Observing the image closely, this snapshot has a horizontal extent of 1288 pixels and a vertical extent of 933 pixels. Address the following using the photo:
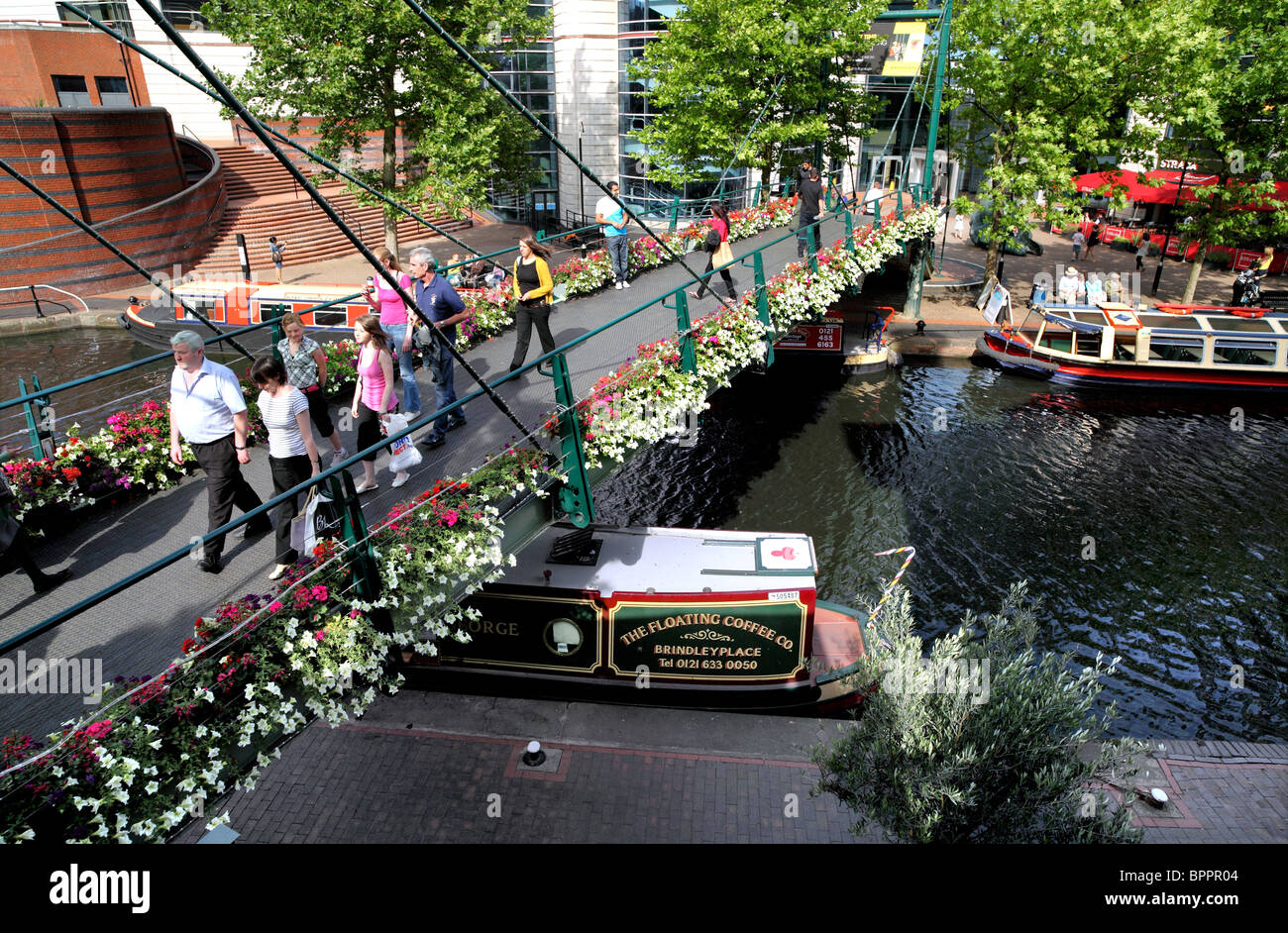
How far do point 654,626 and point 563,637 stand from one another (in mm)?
1274

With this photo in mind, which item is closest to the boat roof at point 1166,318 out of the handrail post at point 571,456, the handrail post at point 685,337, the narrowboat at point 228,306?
the handrail post at point 685,337

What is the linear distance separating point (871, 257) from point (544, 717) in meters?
12.4

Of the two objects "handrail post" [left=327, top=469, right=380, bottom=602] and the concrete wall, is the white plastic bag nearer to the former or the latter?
"handrail post" [left=327, top=469, right=380, bottom=602]

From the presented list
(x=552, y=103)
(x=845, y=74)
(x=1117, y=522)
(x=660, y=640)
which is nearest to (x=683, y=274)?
(x=660, y=640)

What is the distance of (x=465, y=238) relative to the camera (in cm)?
4078

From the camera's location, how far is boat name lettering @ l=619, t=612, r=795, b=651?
10781 mm

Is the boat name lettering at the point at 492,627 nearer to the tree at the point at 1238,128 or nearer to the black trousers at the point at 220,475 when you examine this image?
the black trousers at the point at 220,475

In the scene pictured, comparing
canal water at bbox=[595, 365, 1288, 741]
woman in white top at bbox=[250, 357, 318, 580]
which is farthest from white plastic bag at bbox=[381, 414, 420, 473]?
canal water at bbox=[595, 365, 1288, 741]

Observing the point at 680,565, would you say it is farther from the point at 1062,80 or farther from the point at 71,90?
the point at 71,90

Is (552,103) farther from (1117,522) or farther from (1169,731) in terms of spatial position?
(1169,731)

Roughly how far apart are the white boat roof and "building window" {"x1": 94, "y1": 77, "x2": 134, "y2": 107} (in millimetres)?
41103

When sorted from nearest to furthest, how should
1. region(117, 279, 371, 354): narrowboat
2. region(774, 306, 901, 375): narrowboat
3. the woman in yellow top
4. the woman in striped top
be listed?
the woman in striped top → the woman in yellow top → region(117, 279, 371, 354): narrowboat → region(774, 306, 901, 375): narrowboat

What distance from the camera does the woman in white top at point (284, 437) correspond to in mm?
7184
